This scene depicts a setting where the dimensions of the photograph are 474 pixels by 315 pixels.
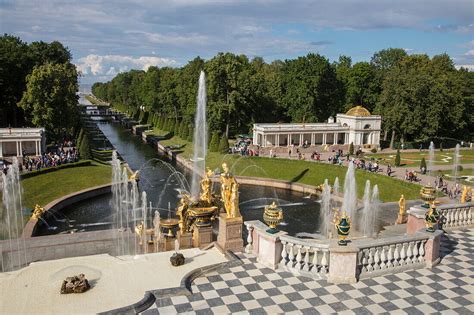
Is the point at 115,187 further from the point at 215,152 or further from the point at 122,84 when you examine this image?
the point at 122,84

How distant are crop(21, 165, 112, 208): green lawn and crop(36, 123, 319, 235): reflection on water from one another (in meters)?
2.25

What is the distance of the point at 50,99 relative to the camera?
55.8m

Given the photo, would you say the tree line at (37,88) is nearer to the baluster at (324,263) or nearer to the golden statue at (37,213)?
the golden statue at (37,213)

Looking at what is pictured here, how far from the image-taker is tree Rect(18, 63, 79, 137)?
181 ft

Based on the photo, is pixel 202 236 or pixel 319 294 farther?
pixel 202 236

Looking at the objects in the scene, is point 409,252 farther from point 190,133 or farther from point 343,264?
point 190,133

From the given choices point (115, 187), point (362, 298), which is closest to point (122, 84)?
point (115, 187)

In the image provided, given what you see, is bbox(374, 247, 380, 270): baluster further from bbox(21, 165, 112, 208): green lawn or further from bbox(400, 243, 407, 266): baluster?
bbox(21, 165, 112, 208): green lawn

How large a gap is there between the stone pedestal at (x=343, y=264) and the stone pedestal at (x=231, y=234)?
413cm

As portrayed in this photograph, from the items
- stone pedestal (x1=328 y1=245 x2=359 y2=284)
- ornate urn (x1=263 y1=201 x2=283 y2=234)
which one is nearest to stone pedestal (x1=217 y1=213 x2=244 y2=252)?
ornate urn (x1=263 y1=201 x2=283 y2=234)

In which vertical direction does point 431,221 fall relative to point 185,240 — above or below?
above

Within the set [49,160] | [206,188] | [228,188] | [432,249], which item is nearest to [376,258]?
Answer: [432,249]

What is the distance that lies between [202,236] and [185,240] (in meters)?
1.21

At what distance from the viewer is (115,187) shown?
137 feet
